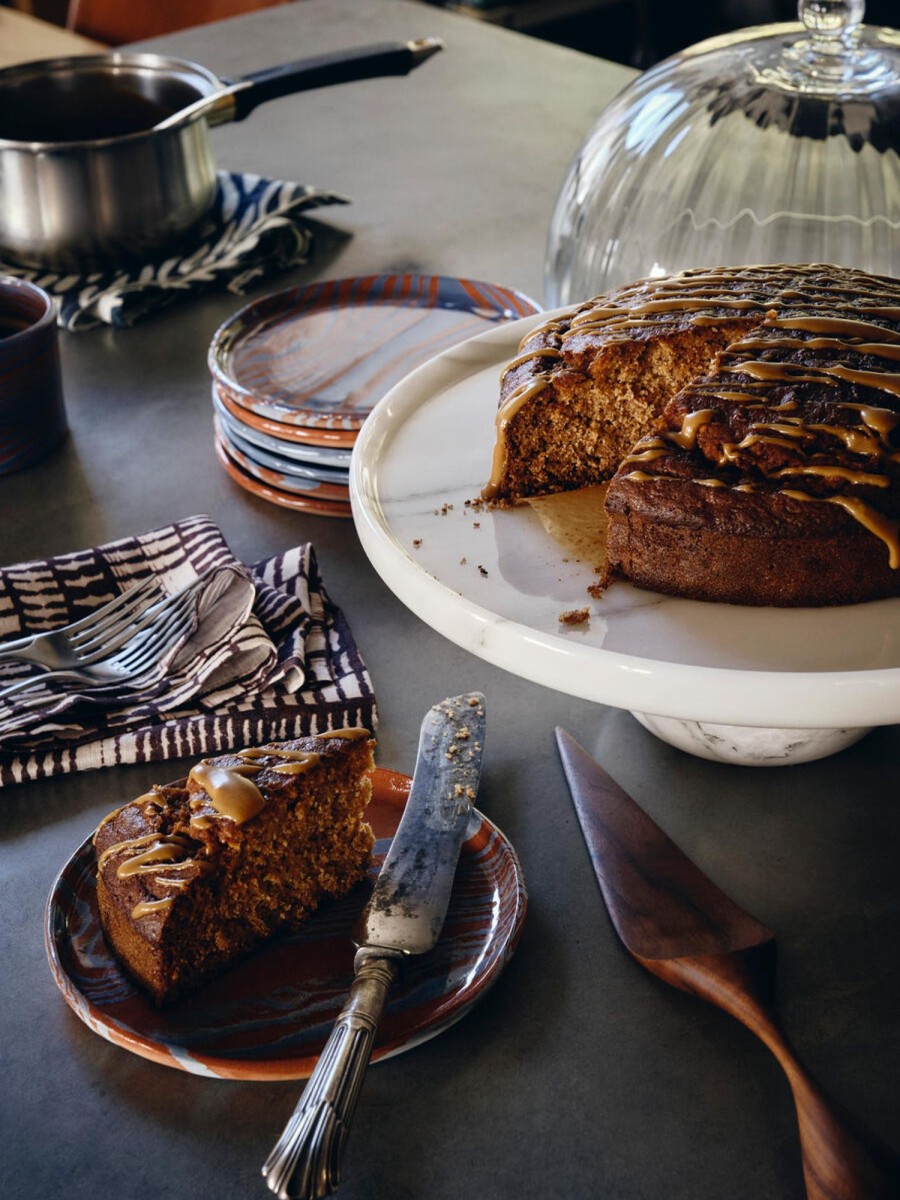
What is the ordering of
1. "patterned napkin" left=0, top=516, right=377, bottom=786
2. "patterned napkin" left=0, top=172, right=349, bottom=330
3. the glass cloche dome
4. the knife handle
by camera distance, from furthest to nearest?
1. "patterned napkin" left=0, top=172, right=349, bottom=330
2. the glass cloche dome
3. "patterned napkin" left=0, top=516, right=377, bottom=786
4. the knife handle

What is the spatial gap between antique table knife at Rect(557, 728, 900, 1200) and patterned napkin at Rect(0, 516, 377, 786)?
222 millimetres

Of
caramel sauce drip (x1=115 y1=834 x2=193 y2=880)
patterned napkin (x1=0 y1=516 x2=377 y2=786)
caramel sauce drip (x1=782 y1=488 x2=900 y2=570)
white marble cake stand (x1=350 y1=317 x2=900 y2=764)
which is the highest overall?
caramel sauce drip (x1=782 y1=488 x2=900 y2=570)

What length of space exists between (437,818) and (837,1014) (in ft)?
0.91

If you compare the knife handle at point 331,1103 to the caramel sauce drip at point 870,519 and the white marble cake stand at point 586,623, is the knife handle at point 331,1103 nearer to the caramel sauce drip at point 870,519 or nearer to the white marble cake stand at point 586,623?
the white marble cake stand at point 586,623

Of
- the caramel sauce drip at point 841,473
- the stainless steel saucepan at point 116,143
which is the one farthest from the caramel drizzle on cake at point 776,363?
the stainless steel saucepan at point 116,143

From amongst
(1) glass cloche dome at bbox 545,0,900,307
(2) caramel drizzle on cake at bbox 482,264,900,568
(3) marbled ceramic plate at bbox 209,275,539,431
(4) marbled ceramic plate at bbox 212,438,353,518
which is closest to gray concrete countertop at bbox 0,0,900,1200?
(4) marbled ceramic plate at bbox 212,438,353,518

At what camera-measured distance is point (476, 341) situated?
40.4 inches

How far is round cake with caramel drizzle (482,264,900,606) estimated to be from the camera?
2.50ft

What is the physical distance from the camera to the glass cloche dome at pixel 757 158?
1.14 metres

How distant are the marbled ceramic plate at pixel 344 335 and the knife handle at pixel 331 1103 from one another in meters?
0.63

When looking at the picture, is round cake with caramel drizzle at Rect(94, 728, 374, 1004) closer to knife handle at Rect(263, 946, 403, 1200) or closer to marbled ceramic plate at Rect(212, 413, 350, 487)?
knife handle at Rect(263, 946, 403, 1200)

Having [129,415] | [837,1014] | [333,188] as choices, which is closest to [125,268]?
[129,415]

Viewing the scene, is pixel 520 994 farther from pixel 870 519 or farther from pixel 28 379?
pixel 28 379

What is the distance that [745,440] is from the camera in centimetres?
77
